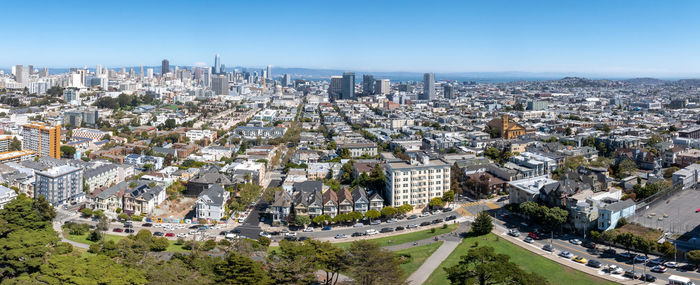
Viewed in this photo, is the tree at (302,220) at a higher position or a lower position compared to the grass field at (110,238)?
higher

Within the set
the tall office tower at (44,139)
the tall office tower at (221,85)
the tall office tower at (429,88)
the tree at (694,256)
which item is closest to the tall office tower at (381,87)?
the tall office tower at (429,88)

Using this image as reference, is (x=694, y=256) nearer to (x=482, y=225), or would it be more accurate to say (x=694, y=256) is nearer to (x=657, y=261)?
(x=657, y=261)

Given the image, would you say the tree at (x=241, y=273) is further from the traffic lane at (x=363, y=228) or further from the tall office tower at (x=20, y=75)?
the tall office tower at (x=20, y=75)

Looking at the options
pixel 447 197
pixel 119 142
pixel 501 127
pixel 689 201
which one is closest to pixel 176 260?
pixel 447 197

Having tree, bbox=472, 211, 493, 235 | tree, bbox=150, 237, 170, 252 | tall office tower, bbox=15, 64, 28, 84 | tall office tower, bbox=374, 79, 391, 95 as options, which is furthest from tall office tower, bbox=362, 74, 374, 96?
tree, bbox=150, 237, 170, 252

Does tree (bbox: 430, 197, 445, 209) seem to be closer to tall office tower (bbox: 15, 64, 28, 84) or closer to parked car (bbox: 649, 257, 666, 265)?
parked car (bbox: 649, 257, 666, 265)

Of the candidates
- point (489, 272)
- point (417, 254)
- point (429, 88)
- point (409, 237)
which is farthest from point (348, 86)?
point (489, 272)

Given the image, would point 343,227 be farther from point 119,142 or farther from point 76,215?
point 119,142
